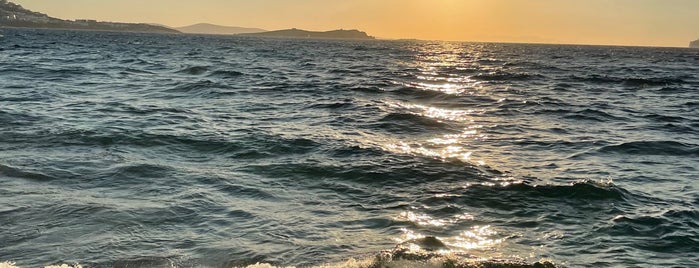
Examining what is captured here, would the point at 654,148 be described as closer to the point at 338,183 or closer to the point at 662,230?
the point at 662,230

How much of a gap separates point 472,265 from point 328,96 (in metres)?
17.2

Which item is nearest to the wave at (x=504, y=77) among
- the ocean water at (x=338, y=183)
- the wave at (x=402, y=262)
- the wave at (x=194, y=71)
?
the ocean water at (x=338, y=183)

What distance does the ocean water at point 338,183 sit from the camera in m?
6.79

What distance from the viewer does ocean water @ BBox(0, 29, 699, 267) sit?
22.3 feet

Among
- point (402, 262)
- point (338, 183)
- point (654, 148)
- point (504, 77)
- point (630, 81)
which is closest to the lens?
point (402, 262)

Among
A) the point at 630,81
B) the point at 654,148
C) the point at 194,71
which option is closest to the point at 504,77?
the point at 630,81

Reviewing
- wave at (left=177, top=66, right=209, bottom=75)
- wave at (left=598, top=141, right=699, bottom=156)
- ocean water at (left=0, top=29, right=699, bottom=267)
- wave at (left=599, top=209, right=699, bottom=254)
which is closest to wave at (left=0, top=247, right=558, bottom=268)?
ocean water at (left=0, top=29, right=699, bottom=267)

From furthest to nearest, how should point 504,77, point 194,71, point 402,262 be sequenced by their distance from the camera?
point 504,77
point 194,71
point 402,262

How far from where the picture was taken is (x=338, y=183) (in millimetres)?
10031

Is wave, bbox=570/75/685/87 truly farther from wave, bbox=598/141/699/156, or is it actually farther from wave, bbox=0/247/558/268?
wave, bbox=0/247/558/268

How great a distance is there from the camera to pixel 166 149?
12328 mm

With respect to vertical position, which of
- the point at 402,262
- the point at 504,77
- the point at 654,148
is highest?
the point at 504,77

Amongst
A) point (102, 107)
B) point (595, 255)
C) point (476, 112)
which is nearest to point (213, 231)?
point (595, 255)

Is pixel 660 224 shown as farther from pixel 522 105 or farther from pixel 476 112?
pixel 522 105
